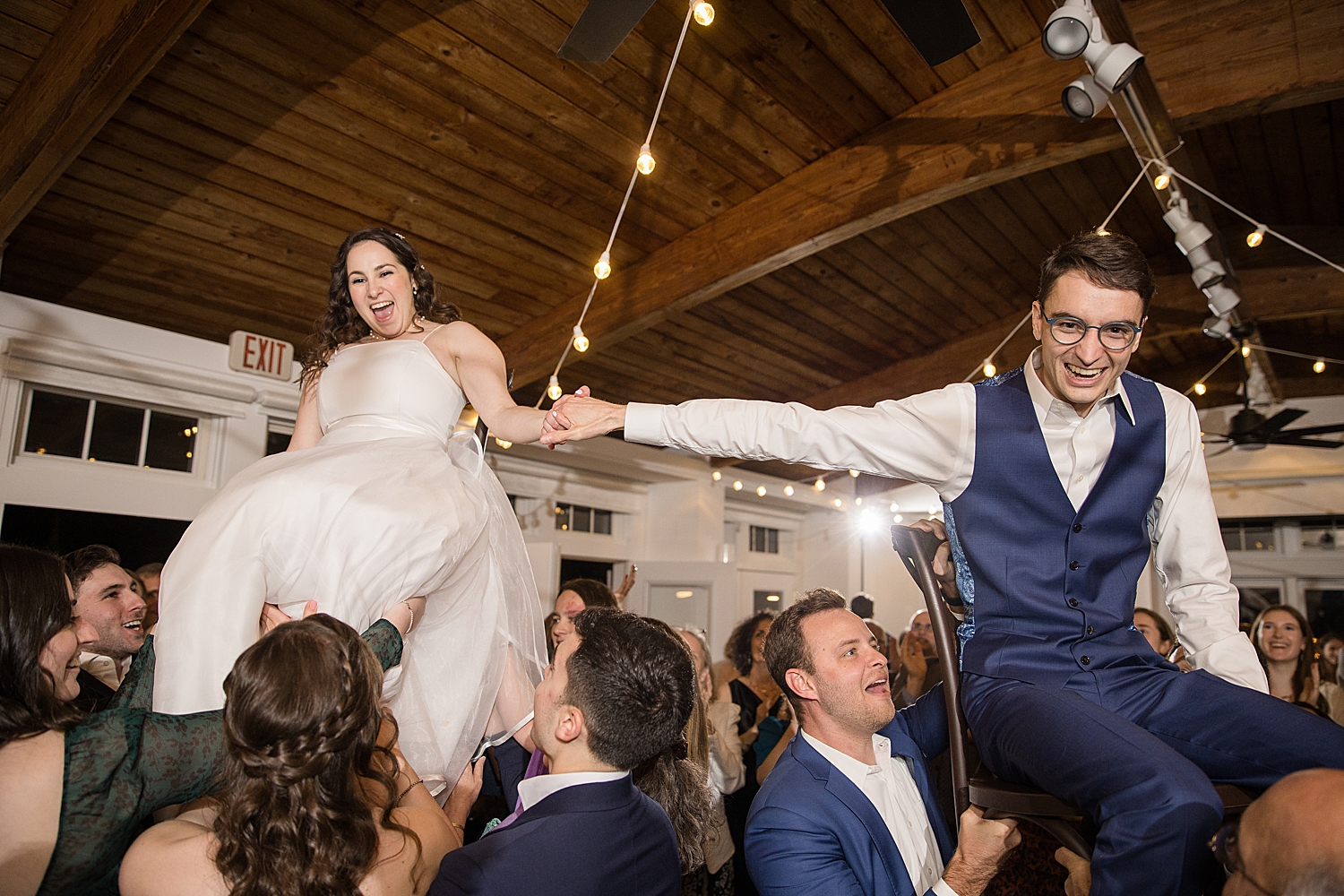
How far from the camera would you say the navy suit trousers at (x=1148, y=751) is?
121cm

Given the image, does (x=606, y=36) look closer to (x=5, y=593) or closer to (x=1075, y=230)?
(x=5, y=593)

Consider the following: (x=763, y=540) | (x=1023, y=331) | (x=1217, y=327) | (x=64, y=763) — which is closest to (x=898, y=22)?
(x=64, y=763)

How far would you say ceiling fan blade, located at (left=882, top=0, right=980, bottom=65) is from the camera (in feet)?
7.90

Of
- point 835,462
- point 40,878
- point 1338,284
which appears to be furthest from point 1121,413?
point 1338,284

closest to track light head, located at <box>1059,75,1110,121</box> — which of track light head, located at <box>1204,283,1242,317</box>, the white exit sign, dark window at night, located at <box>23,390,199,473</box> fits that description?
track light head, located at <box>1204,283,1242,317</box>

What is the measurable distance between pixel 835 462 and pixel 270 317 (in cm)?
447

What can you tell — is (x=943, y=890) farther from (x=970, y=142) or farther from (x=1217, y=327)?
(x=1217, y=327)

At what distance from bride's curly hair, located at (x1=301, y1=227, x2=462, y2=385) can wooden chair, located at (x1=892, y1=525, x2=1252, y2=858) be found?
125cm

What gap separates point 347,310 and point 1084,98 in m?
2.93

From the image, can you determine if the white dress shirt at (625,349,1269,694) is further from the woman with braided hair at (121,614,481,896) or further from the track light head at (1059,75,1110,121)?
the track light head at (1059,75,1110,121)

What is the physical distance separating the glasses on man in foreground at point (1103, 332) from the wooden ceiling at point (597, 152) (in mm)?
2819

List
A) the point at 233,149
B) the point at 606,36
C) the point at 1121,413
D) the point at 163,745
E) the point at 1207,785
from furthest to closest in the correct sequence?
the point at 233,149
the point at 606,36
the point at 1121,413
the point at 163,745
the point at 1207,785

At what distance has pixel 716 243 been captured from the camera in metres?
5.19

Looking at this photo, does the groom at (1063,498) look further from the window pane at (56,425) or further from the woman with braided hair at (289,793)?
the window pane at (56,425)
